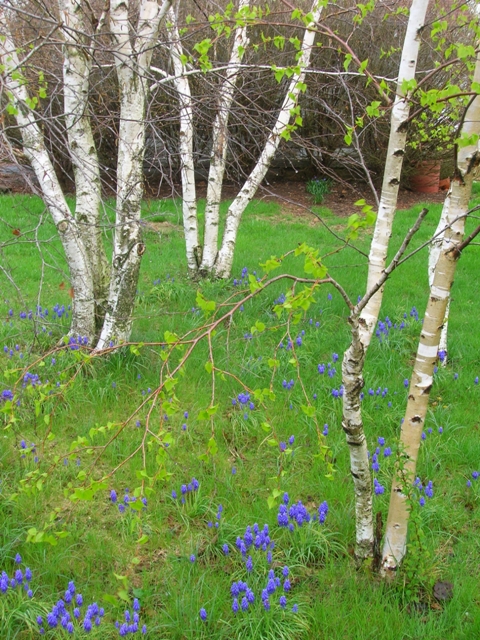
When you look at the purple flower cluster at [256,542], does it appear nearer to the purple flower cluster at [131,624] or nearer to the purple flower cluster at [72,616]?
the purple flower cluster at [131,624]

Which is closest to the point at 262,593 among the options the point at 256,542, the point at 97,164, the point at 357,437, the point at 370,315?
the point at 256,542

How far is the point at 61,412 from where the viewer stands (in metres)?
4.02

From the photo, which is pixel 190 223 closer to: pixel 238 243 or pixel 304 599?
pixel 238 243

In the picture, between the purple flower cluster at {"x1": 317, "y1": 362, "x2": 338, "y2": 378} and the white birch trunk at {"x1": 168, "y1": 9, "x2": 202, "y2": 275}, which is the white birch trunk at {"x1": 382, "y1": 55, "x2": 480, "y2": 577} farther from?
the white birch trunk at {"x1": 168, "y1": 9, "x2": 202, "y2": 275}

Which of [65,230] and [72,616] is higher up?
[65,230]

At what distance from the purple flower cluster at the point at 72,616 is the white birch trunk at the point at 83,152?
2.46 meters

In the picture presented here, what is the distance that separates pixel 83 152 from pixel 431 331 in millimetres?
3299

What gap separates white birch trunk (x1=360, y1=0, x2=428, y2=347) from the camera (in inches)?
139

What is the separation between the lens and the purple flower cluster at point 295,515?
293cm

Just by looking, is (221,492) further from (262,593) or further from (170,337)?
(170,337)

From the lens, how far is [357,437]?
2.43 meters

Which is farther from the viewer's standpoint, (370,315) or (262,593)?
(370,315)

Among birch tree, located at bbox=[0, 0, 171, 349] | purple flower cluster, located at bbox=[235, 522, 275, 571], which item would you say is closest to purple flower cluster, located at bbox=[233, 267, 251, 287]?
birch tree, located at bbox=[0, 0, 171, 349]

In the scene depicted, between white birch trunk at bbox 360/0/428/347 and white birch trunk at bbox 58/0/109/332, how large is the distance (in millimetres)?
2021
